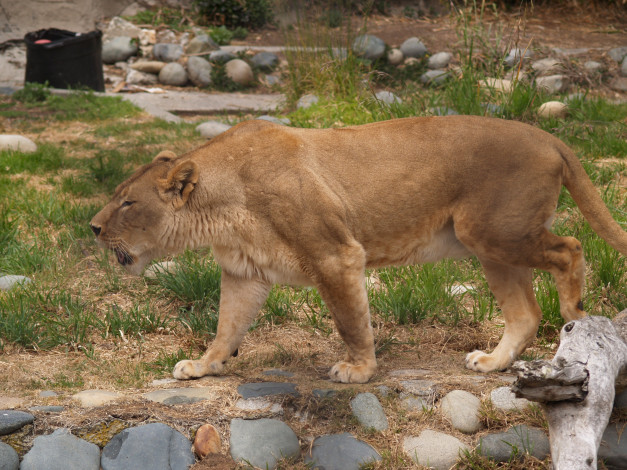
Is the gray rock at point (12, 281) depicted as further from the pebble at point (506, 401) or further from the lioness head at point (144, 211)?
the pebble at point (506, 401)

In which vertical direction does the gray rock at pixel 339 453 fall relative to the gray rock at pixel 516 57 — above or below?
below

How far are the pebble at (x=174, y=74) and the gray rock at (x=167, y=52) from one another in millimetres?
684

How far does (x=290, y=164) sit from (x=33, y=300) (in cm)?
202

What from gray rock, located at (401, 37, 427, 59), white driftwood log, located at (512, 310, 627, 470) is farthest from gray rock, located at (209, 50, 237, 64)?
white driftwood log, located at (512, 310, 627, 470)

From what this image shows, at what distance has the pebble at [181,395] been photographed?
3.87 m

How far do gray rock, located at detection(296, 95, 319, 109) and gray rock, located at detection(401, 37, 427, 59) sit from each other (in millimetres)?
4202

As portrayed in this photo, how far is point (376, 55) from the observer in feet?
40.6

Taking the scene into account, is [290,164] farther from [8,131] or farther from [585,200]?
[8,131]

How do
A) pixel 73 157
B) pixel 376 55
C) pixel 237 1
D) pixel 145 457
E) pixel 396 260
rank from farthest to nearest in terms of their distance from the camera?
pixel 237 1, pixel 376 55, pixel 73 157, pixel 396 260, pixel 145 457

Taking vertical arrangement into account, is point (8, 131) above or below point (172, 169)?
below

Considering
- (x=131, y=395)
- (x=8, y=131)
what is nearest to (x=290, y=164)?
(x=131, y=395)

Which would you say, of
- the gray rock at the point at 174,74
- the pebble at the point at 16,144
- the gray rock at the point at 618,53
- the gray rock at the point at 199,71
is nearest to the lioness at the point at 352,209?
the pebble at the point at 16,144

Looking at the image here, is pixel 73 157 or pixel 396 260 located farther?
pixel 73 157

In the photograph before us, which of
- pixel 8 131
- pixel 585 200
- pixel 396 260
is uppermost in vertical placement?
pixel 585 200
